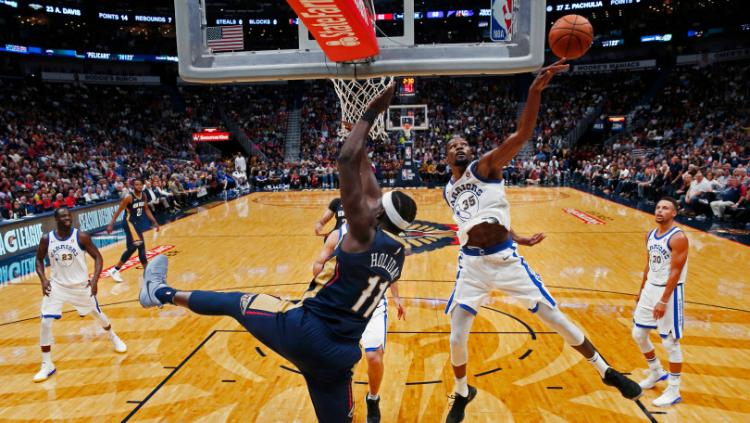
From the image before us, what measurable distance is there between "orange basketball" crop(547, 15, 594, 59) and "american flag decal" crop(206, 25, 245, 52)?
10.3 feet

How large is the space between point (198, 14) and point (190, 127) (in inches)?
1217

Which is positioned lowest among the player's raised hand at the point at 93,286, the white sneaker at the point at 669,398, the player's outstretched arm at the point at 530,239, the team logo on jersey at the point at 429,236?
the team logo on jersey at the point at 429,236

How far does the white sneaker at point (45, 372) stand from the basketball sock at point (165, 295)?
8.35 feet

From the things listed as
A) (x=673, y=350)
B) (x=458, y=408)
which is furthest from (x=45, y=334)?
(x=673, y=350)

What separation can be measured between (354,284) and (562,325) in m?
1.94

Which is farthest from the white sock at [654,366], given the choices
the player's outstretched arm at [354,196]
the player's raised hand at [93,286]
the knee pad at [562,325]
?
the player's raised hand at [93,286]

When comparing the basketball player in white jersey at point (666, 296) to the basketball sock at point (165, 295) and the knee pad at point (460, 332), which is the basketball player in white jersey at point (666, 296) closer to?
the knee pad at point (460, 332)

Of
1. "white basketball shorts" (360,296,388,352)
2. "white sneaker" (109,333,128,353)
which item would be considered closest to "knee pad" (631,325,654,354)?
"white basketball shorts" (360,296,388,352)

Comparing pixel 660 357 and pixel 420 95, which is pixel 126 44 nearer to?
pixel 420 95

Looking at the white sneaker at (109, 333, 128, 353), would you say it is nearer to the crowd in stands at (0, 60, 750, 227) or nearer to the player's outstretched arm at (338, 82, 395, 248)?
the player's outstretched arm at (338, 82, 395, 248)

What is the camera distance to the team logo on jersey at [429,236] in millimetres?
11641

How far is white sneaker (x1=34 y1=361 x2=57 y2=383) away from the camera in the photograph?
17.0 ft

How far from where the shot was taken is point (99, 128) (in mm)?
30328

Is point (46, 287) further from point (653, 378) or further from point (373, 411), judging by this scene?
point (653, 378)
